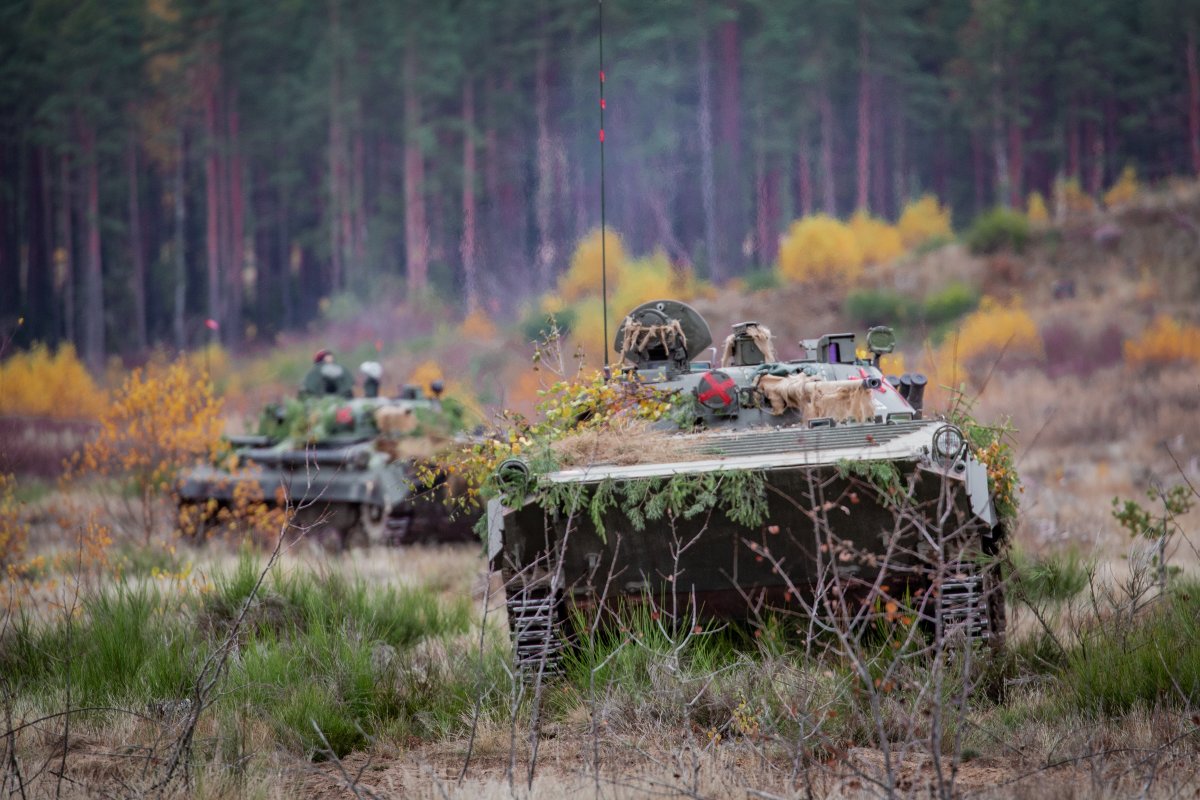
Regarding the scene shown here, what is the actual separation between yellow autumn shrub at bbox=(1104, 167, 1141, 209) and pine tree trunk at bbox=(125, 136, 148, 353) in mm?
18937

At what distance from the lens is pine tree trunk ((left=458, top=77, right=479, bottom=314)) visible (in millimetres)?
23922

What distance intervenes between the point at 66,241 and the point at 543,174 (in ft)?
33.1

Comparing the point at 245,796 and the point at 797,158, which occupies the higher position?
the point at 797,158

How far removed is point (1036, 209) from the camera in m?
26.1

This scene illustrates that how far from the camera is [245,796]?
5105 millimetres

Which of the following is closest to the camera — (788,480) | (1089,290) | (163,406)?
(788,480)

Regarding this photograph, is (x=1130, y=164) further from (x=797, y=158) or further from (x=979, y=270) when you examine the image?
(x=797, y=158)

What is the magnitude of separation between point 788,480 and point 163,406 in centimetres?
951

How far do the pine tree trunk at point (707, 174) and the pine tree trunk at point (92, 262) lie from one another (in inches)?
464

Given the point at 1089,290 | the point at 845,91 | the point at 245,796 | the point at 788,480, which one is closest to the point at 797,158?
the point at 845,91

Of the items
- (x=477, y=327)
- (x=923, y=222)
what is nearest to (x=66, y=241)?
(x=477, y=327)

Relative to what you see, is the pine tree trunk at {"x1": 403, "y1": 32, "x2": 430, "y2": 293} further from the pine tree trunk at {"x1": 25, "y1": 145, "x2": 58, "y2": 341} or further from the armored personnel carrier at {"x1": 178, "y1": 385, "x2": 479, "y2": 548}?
the armored personnel carrier at {"x1": 178, "y1": 385, "x2": 479, "y2": 548}

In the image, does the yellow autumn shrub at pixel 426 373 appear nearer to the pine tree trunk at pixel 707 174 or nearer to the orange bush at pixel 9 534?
the pine tree trunk at pixel 707 174

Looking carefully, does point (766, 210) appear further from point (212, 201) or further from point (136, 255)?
point (136, 255)
